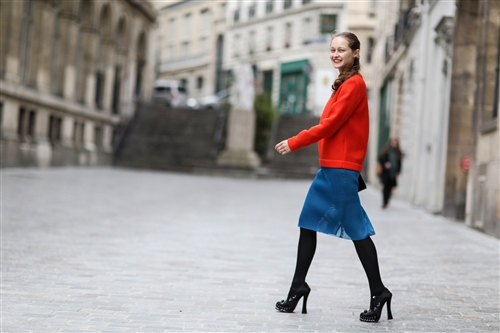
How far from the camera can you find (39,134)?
2642 cm

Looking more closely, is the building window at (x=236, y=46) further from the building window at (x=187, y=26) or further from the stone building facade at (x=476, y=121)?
the stone building facade at (x=476, y=121)

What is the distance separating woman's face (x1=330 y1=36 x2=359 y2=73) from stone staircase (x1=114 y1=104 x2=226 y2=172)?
27399 mm

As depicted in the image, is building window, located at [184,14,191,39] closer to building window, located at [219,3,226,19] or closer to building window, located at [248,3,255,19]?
building window, located at [219,3,226,19]

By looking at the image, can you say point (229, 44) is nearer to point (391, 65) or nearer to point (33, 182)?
point (391, 65)

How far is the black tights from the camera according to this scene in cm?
502

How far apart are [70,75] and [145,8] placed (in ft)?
34.7

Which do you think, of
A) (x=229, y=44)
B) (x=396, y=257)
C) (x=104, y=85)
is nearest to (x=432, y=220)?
(x=396, y=257)

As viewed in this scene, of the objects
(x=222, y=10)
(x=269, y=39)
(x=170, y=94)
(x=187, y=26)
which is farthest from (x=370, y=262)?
(x=187, y=26)

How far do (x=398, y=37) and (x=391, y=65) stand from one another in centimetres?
296

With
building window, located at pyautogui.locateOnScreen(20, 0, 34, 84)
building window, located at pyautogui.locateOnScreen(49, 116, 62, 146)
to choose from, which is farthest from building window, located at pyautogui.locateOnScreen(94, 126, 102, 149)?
building window, located at pyautogui.locateOnScreen(20, 0, 34, 84)

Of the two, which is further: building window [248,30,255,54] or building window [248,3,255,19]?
building window [248,3,255,19]

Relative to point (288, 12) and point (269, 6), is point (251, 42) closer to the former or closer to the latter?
point (269, 6)

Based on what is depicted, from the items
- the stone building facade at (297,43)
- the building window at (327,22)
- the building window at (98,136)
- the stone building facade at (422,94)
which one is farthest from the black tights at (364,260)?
the building window at (327,22)

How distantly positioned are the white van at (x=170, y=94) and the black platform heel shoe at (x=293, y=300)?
4217 centimetres
